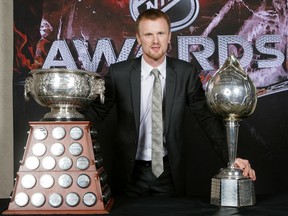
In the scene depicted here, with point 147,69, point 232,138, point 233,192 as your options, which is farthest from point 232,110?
point 147,69

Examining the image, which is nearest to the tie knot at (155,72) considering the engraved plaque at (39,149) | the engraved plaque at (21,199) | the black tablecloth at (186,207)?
the black tablecloth at (186,207)

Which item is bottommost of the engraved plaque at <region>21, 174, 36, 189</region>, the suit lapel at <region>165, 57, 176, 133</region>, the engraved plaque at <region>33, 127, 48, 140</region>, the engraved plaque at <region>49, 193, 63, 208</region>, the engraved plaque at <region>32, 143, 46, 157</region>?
the engraved plaque at <region>49, 193, 63, 208</region>

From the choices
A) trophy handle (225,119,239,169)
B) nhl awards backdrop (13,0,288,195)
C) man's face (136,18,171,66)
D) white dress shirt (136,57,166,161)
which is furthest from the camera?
nhl awards backdrop (13,0,288,195)

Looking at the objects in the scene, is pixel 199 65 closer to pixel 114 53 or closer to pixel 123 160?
pixel 114 53

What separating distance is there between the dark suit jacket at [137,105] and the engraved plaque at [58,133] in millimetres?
587

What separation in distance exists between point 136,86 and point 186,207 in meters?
0.84

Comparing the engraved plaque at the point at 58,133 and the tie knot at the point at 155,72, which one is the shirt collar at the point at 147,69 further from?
the engraved plaque at the point at 58,133

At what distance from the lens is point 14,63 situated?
3.09 metres

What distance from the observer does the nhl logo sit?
309 cm

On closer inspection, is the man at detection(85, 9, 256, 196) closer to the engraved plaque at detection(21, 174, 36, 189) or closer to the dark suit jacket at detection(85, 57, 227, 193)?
the dark suit jacket at detection(85, 57, 227, 193)

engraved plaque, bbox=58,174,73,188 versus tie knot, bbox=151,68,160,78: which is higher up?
tie knot, bbox=151,68,160,78

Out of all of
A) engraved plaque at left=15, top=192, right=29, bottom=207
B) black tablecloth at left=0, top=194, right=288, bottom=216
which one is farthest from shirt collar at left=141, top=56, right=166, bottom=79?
engraved plaque at left=15, top=192, right=29, bottom=207

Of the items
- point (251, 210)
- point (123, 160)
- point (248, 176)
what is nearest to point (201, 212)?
point (251, 210)

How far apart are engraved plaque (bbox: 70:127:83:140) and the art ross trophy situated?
1.45 feet
